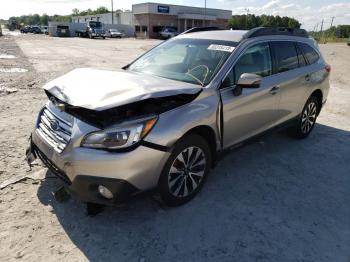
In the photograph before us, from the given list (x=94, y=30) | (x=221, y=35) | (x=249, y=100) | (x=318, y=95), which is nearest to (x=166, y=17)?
(x=94, y=30)

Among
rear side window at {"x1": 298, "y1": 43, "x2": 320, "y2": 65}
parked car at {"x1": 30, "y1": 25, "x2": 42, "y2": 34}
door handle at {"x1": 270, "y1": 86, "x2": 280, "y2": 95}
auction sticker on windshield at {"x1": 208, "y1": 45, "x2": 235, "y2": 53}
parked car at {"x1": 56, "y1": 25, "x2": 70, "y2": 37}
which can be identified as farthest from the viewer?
parked car at {"x1": 30, "y1": 25, "x2": 42, "y2": 34}

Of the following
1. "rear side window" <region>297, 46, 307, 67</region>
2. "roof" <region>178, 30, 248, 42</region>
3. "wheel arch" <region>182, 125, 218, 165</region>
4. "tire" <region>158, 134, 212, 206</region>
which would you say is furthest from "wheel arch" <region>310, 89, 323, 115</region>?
"tire" <region>158, 134, 212, 206</region>

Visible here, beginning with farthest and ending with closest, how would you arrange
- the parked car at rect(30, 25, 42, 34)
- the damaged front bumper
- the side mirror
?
the parked car at rect(30, 25, 42, 34)
the side mirror
the damaged front bumper

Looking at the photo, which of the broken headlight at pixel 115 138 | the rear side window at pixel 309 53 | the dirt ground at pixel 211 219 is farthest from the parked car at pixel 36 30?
the broken headlight at pixel 115 138

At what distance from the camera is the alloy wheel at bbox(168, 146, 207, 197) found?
3.51 metres

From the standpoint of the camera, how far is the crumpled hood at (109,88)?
3.12m

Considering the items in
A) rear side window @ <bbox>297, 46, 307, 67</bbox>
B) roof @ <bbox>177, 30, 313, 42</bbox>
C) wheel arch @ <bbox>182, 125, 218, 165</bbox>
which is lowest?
wheel arch @ <bbox>182, 125, 218, 165</bbox>

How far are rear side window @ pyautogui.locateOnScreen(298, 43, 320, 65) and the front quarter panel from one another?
268 centimetres

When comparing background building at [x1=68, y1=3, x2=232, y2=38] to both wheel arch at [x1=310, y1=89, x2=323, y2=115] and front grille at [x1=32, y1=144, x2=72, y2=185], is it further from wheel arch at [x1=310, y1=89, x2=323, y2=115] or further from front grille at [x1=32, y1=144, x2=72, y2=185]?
front grille at [x1=32, y1=144, x2=72, y2=185]

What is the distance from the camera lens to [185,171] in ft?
12.0

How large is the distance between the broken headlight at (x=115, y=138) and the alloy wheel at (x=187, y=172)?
61 cm

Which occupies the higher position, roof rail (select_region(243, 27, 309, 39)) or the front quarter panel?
roof rail (select_region(243, 27, 309, 39))

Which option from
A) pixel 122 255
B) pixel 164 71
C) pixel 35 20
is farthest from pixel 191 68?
pixel 35 20

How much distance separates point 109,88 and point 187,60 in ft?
4.53
